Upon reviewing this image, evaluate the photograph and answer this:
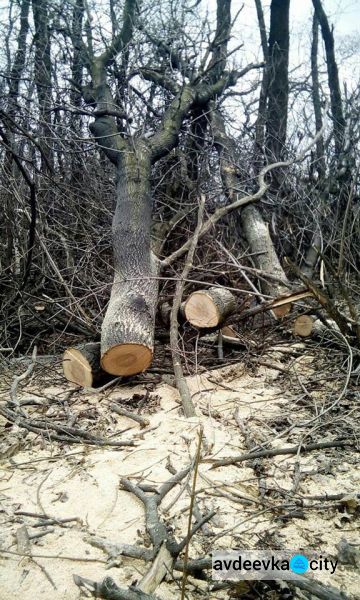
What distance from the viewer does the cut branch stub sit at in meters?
3.55

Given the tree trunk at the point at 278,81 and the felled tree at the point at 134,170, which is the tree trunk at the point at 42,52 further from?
the tree trunk at the point at 278,81

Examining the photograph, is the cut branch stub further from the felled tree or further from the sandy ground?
the sandy ground

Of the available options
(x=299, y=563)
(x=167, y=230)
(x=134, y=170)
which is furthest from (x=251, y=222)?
(x=299, y=563)

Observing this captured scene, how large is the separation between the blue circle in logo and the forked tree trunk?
6.23 ft

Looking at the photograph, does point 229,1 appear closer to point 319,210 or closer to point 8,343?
point 319,210

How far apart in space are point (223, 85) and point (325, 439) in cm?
588

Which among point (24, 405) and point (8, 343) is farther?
point (8, 343)

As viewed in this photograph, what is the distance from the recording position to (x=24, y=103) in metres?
6.46

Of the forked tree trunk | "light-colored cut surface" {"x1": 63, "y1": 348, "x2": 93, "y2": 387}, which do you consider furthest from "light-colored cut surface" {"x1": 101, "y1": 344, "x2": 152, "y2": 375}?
"light-colored cut surface" {"x1": 63, "y1": 348, "x2": 93, "y2": 387}

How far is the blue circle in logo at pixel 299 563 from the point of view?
1.41 m

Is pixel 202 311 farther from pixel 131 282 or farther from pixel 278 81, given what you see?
pixel 278 81

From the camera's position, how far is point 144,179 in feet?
14.7

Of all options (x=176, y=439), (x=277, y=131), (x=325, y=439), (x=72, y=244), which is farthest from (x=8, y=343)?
(x=277, y=131)

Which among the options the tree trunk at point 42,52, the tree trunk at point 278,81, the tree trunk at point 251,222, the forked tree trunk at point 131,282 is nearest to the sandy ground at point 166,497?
the forked tree trunk at point 131,282
